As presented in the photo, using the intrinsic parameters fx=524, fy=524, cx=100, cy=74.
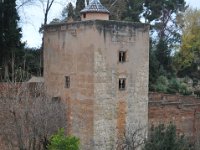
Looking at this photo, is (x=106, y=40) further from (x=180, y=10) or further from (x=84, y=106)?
(x=180, y=10)

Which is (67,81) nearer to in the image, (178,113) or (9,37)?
(9,37)

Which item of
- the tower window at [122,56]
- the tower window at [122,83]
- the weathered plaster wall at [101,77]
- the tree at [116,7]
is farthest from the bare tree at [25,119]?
the tree at [116,7]

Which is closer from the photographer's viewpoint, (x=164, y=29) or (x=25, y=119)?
(x=25, y=119)

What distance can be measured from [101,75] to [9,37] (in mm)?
8369

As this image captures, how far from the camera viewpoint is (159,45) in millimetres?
41781

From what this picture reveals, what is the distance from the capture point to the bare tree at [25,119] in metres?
24.0

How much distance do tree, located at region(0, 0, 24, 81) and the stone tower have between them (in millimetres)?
5189

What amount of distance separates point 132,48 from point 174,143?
28.0 feet

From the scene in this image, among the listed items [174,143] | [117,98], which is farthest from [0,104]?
[174,143]

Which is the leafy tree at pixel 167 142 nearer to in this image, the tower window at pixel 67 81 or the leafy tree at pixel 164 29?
the tower window at pixel 67 81

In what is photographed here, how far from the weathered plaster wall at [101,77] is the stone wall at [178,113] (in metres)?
2.30

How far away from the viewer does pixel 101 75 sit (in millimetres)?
24391

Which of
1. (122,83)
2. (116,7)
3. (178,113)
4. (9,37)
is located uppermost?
(116,7)

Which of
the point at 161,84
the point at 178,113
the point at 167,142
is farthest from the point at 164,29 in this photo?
the point at 167,142
